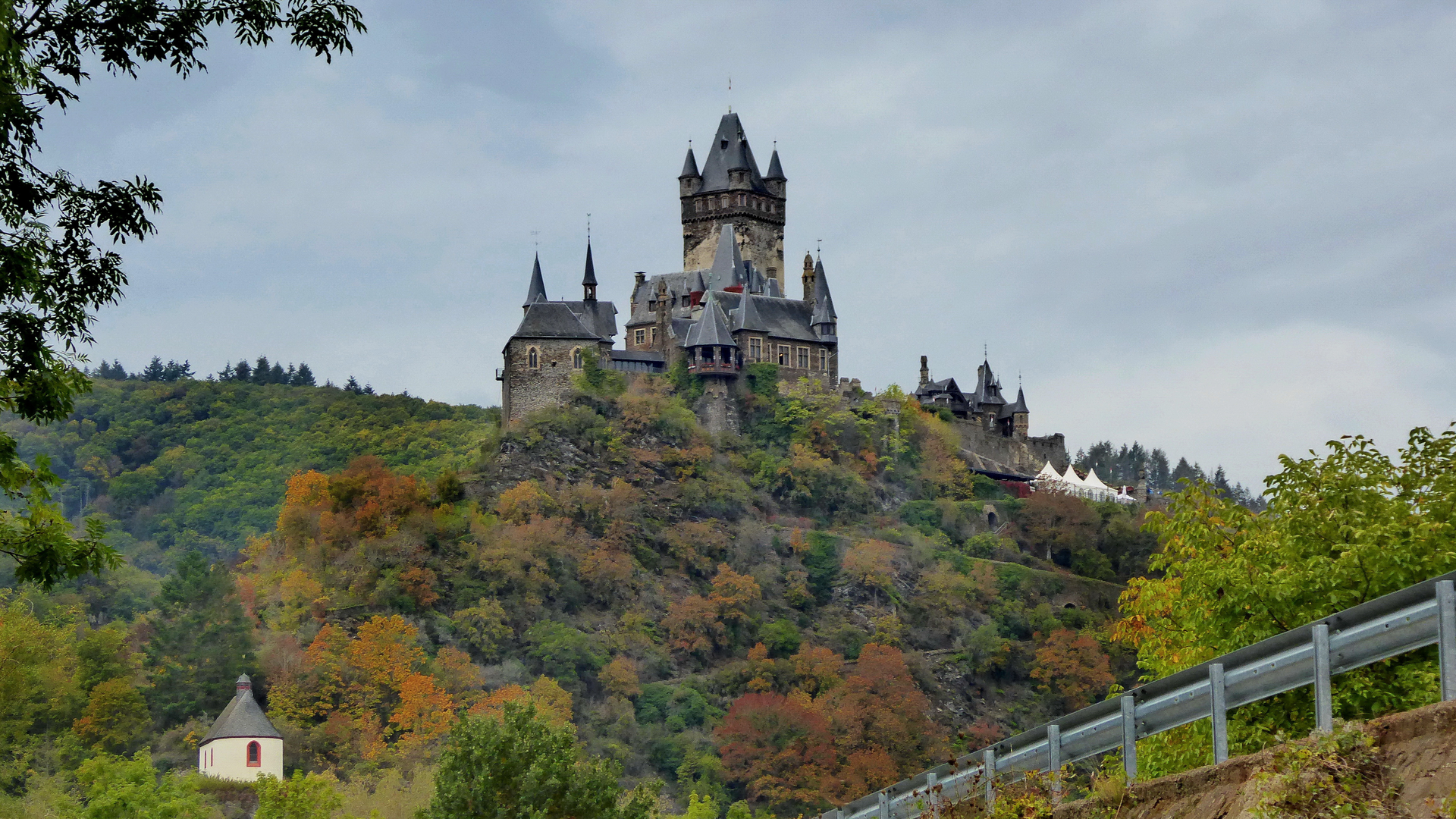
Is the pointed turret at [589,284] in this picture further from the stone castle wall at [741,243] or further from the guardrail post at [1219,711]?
the guardrail post at [1219,711]

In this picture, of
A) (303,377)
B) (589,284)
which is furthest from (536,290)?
(303,377)

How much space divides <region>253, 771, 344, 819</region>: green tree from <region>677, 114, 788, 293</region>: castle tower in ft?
205

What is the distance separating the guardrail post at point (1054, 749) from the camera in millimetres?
13406

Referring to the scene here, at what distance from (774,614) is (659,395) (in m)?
12.3

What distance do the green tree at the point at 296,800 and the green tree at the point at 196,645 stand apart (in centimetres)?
3094

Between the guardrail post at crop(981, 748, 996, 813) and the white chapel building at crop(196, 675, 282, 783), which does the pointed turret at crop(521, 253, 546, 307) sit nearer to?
the white chapel building at crop(196, 675, 282, 783)

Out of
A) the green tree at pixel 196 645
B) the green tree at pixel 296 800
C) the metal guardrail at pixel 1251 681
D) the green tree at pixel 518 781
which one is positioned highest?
the green tree at pixel 196 645

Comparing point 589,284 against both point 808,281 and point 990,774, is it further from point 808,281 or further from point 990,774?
point 990,774

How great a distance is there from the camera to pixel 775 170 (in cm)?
10994

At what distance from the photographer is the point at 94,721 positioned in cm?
7319

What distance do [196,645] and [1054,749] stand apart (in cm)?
6950

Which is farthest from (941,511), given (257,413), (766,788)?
(257,413)

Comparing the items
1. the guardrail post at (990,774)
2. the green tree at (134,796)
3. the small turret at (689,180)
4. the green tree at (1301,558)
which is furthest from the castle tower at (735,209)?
the guardrail post at (990,774)

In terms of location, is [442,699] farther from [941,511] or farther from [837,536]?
[941,511]
